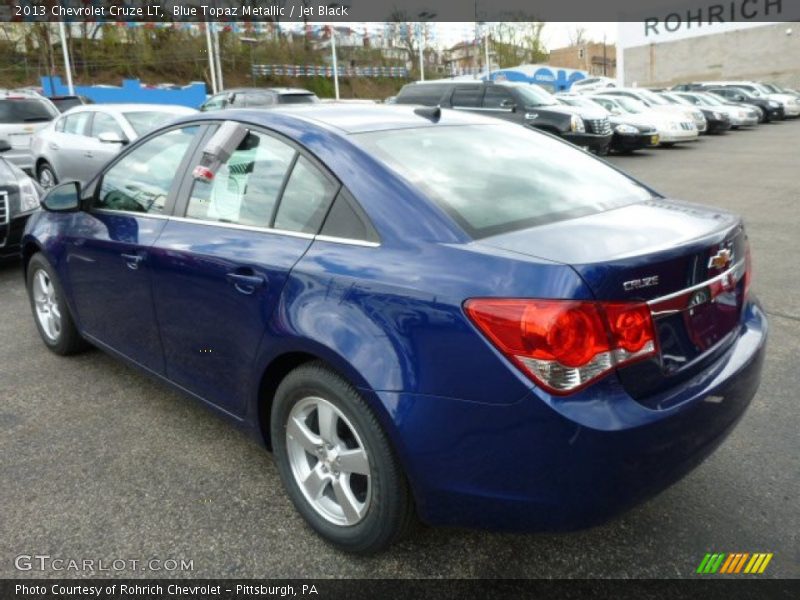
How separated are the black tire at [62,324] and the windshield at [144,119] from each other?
5681 mm

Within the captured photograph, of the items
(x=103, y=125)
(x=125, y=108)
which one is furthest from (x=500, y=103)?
(x=103, y=125)

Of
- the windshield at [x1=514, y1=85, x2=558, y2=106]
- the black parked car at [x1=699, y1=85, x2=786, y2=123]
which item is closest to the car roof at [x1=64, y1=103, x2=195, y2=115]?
the windshield at [x1=514, y1=85, x2=558, y2=106]

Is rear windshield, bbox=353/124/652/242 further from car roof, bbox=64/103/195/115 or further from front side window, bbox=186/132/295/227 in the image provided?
car roof, bbox=64/103/195/115

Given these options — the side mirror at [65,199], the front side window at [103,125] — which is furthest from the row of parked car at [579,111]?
the side mirror at [65,199]

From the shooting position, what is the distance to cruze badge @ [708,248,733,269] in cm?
220

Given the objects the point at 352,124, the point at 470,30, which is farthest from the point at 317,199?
the point at 470,30

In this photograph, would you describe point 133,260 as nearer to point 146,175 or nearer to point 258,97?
point 146,175

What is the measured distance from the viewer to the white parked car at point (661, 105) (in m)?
20.4

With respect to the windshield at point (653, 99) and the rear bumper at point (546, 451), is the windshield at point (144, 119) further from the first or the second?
the windshield at point (653, 99)

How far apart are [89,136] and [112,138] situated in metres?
1.08

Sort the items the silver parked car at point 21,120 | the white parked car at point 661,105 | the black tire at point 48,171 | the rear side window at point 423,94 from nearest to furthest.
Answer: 1. the black tire at point 48,171
2. the silver parked car at point 21,120
3. the rear side window at point 423,94
4. the white parked car at point 661,105

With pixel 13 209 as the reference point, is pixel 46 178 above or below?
above

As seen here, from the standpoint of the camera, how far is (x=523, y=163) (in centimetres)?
282

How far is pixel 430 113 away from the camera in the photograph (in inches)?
122
